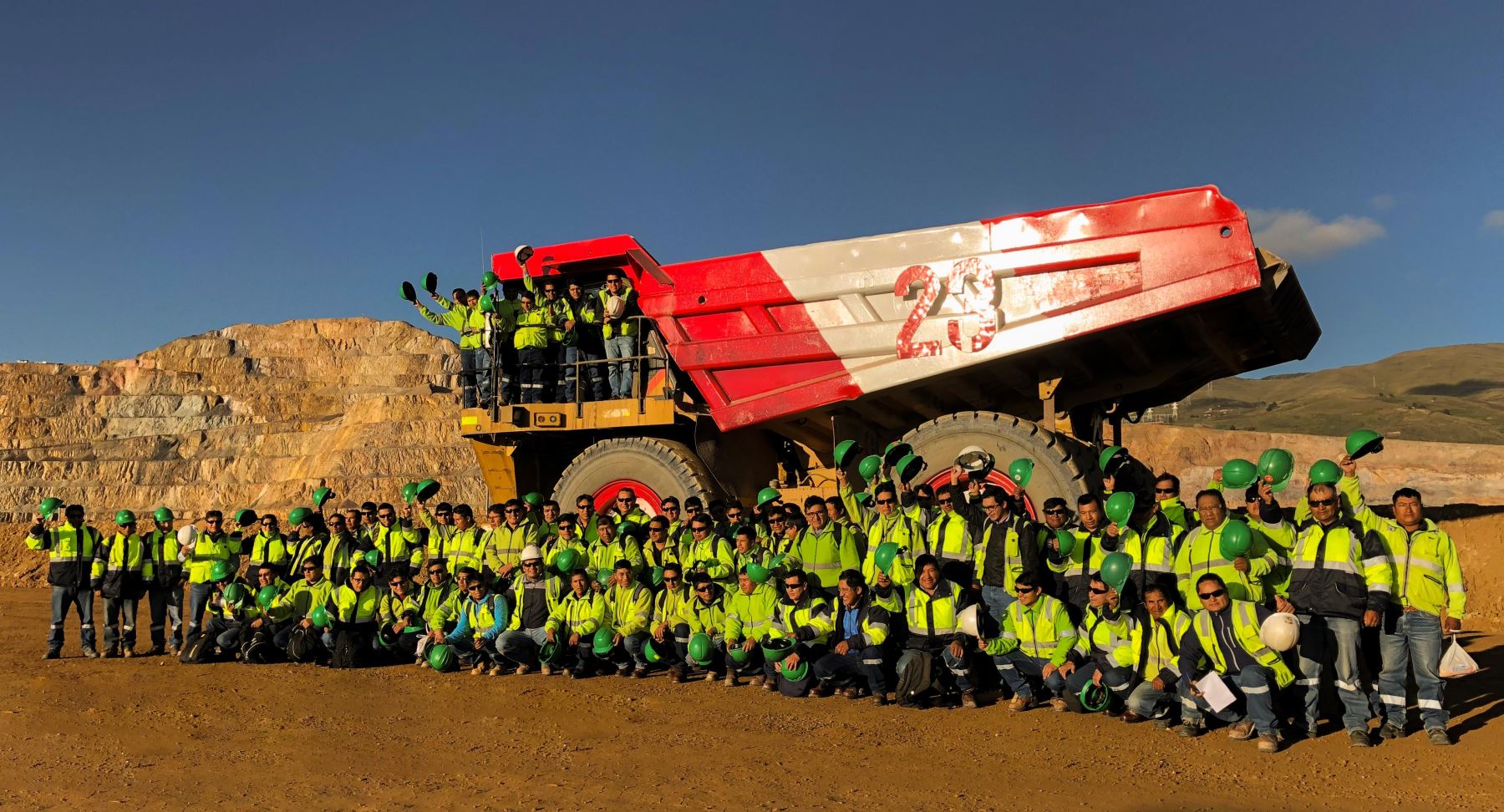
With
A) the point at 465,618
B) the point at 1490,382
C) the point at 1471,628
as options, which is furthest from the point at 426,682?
the point at 1490,382

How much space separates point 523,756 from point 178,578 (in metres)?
6.42

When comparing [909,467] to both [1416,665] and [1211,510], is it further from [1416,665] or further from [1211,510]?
[1416,665]

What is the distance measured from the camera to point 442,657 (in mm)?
9156

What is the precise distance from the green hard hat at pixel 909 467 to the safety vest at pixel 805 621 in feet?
4.35

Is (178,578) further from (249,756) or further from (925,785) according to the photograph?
(925,785)

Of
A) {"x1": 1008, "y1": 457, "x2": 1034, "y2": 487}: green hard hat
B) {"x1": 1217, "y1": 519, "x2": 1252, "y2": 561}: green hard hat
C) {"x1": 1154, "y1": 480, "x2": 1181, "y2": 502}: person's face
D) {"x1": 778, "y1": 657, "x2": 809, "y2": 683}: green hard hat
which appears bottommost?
{"x1": 778, "y1": 657, "x2": 809, "y2": 683}: green hard hat

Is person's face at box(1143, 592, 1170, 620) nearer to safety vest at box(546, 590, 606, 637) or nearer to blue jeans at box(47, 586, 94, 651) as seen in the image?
safety vest at box(546, 590, 606, 637)

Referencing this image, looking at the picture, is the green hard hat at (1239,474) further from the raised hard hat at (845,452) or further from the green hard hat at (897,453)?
the raised hard hat at (845,452)

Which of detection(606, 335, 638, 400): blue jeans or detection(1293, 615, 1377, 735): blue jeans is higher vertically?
detection(606, 335, 638, 400): blue jeans

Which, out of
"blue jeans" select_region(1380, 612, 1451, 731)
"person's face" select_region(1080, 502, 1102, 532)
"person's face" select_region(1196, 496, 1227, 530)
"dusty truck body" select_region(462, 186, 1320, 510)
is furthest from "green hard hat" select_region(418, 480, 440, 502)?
"blue jeans" select_region(1380, 612, 1451, 731)

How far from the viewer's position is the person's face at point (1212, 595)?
6.24 m

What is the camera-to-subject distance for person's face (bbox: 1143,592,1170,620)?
21.4 ft

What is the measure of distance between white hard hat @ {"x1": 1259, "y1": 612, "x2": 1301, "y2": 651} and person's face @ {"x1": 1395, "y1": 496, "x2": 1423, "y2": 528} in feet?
3.02

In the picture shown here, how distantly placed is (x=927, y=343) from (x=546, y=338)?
407cm
